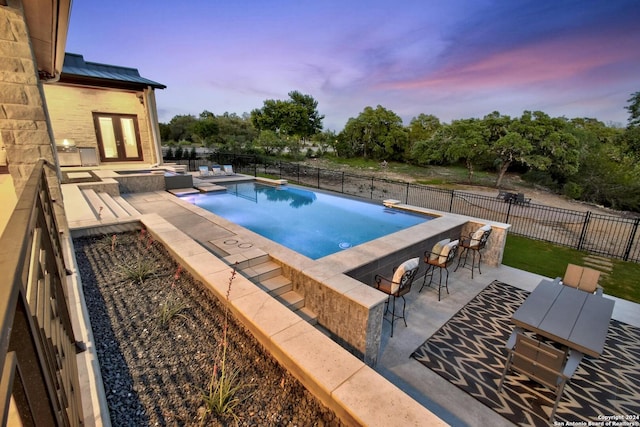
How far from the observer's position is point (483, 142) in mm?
21047

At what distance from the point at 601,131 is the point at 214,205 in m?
40.1

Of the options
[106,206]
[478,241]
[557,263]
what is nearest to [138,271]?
[106,206]

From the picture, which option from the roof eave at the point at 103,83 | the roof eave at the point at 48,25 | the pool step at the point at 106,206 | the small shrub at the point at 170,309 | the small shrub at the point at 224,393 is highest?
the roof eave at the point at 103,83

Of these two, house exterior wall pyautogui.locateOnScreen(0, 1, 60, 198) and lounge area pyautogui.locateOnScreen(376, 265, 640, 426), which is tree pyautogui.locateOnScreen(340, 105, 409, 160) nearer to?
lounge area pyautogui.locateOnScreen(376, 265, 640, 426)

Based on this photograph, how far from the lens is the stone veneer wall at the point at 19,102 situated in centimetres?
351

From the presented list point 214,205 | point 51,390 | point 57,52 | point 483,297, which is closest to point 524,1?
point 483,297

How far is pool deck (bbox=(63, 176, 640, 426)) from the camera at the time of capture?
3.12 metres

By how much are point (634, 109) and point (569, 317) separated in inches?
659

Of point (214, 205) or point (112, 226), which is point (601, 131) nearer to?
point (214, 205)

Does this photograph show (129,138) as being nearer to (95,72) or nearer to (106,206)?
(95,72)

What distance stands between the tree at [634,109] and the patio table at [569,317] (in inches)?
615

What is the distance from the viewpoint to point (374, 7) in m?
15.7

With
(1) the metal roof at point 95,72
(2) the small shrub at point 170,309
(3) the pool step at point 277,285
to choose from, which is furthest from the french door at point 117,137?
(2) the small shrub at point 170,309

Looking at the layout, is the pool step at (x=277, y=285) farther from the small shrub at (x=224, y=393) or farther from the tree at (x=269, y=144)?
the tree at (x=269, y=144)
